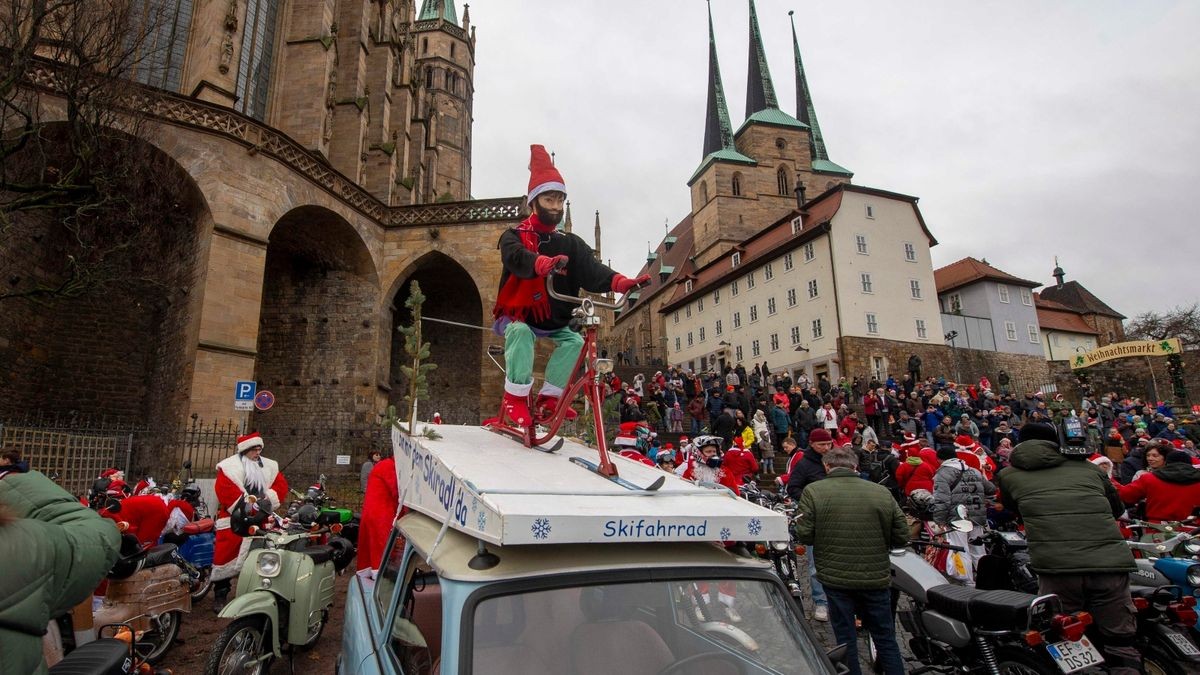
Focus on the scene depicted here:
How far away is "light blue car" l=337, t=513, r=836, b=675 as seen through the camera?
5.64 ft

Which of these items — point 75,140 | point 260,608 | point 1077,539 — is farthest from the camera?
point 75,140

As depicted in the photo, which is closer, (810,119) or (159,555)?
(159,555)

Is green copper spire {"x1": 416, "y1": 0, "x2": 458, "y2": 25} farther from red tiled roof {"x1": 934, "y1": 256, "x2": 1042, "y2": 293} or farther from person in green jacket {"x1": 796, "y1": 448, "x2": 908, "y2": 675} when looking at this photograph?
person in green jacket {"x1": 796, "y1": 448, "x2": 908, "y2": 675}

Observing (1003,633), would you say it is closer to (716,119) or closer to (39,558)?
(39,558)

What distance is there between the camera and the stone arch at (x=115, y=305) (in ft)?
42.9

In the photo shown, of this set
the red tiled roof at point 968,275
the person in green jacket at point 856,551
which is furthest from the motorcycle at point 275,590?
the red tiled roof at point 968,275

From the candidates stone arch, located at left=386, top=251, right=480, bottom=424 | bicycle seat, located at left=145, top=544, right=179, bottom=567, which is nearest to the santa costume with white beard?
bicycle seat, located at left=145, top=544, right=179, bottom=567

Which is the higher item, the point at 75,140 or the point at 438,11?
the point at 438,11

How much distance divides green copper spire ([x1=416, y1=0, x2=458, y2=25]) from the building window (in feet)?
101

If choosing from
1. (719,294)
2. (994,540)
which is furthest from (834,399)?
(719,294)

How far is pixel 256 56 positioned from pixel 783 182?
135ft

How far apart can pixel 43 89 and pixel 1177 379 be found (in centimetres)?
3548

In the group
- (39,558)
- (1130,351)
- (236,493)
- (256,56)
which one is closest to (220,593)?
(236,493)

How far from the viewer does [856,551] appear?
143 inches
